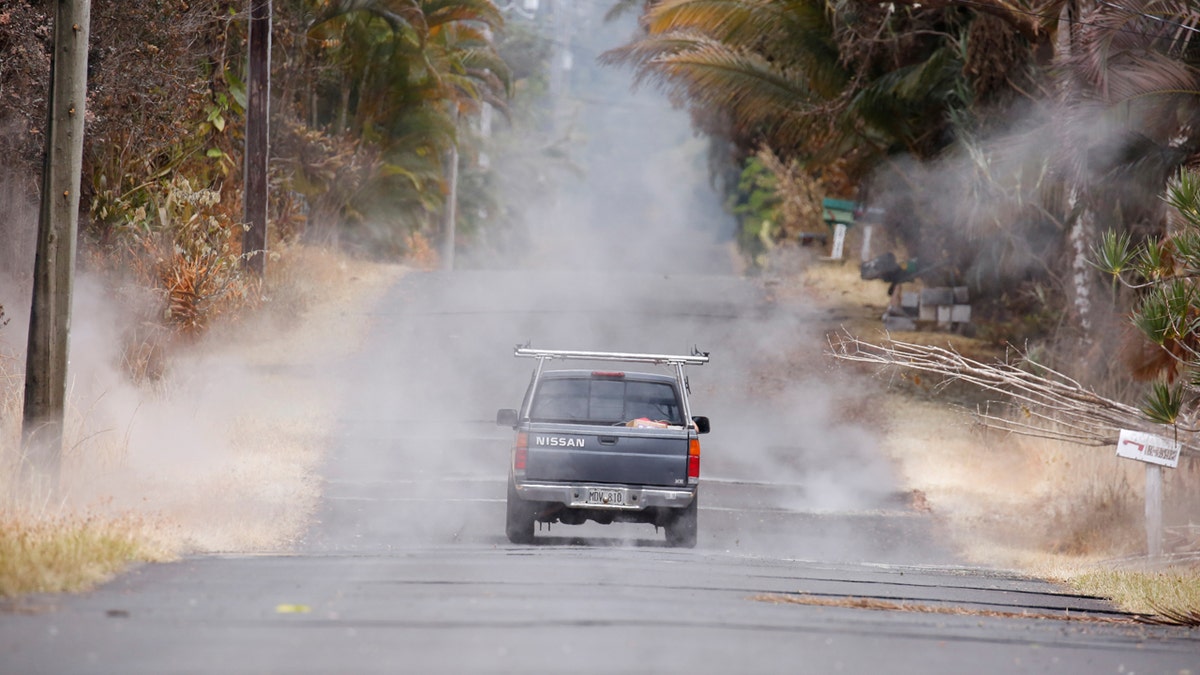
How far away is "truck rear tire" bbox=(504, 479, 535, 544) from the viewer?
37.1 feet

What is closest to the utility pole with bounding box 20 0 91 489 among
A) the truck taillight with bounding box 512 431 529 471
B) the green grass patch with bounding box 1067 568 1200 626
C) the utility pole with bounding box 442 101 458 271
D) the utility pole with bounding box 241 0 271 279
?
the truck taillight with bounding box 512 431 529 471

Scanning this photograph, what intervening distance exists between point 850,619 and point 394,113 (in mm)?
25245

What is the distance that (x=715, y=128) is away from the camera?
35.3 m

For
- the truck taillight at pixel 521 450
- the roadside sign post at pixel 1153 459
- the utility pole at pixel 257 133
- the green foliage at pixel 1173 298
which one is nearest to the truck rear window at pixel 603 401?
the truck taillight at pixel 521 450

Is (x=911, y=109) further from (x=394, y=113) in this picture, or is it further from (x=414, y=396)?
(x=394, y=113)

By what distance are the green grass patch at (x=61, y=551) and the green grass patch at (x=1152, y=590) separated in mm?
6152

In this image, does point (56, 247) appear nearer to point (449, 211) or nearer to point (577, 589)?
point (577, 589)

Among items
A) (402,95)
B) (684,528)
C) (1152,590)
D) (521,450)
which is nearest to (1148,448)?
(1152,590)

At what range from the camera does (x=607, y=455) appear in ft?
36.0

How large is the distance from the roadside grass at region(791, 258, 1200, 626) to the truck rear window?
11.1 feet

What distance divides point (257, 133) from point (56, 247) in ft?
36.5

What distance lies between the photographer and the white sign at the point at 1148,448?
1181cm

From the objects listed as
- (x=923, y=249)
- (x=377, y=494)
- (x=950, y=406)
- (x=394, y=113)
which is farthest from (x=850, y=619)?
(x=394, y=113)

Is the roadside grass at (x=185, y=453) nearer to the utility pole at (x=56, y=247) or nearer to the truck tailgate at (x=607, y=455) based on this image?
the utility pole at (x=56, y=247)
